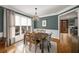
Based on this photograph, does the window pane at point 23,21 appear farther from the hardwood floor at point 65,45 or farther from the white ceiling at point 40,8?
the hardwood floor at point 65,45

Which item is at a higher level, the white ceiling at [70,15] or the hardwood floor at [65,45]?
the white ceiling at [70,15]

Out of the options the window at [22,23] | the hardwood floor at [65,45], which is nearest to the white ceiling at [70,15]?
the hardwood floor at [65,45]

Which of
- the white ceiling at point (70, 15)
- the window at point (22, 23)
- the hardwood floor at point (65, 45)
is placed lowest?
the hardwood floor at point (65, 45)

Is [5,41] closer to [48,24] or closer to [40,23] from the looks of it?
[40,23]

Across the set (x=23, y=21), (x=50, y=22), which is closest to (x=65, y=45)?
(x=50, y=22)

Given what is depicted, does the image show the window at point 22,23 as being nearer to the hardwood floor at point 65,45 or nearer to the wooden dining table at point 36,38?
the wooden dining table at point 36,38

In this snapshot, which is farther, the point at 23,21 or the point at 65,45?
the point at 23,21

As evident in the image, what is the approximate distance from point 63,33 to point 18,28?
1.01 metres

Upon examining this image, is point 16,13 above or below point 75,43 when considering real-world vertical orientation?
above

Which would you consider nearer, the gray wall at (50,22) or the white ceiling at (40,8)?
the white ceiling at (40,8)

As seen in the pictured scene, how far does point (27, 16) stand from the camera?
87.6 inches

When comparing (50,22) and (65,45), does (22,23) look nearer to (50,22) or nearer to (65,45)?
(50,22)

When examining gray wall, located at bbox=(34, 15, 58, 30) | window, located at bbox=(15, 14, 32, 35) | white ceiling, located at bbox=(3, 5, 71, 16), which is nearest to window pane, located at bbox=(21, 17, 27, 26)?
window, located at bbox=(15, 14, 32, 35)
